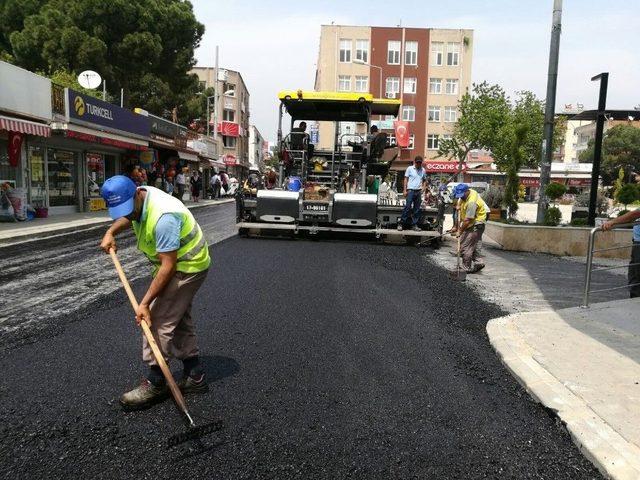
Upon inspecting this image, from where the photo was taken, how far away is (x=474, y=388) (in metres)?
3.93

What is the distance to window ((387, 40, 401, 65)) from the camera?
5294 cm

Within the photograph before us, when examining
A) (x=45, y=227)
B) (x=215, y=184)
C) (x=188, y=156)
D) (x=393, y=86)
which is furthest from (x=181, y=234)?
(x=393, y=86)

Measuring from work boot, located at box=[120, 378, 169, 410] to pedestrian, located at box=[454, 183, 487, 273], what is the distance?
6.28 m

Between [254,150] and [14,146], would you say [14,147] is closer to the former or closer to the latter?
[14,146]

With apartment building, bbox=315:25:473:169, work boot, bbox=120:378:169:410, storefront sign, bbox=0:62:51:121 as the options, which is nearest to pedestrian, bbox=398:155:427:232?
work boot, bbox=120:378:169:410

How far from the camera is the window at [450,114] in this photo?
53562mm

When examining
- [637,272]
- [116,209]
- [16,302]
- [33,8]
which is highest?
[33,8]

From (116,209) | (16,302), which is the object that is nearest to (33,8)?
(16,302)

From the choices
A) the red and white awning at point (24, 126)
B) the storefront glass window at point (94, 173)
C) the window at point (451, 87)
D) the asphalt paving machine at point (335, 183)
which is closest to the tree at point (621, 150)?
the window at point (451, 87)

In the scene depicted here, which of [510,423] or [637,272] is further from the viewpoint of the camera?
[637,272]

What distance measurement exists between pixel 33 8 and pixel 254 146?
6839 centimetres

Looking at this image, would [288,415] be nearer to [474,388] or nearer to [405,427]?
[405,427]

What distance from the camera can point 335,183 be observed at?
502 inches

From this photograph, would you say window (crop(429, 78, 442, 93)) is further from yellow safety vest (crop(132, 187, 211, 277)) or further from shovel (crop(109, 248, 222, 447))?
shovel (crop(109, 248, 222, 447))
